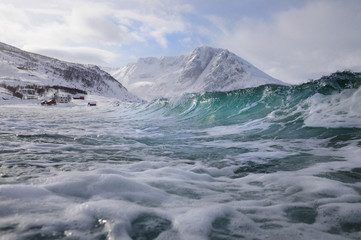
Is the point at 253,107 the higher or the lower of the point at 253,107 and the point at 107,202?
the higher

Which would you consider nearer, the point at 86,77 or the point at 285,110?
the point at 285,110

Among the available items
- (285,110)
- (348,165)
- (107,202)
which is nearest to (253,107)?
(285,110)

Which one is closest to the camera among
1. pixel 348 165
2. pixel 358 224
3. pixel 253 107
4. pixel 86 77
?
pixel 358 224

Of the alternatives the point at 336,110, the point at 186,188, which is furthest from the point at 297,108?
the point at 186,188

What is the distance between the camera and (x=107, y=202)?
7.16 feet

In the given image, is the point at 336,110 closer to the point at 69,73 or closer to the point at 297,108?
the point at 297,108

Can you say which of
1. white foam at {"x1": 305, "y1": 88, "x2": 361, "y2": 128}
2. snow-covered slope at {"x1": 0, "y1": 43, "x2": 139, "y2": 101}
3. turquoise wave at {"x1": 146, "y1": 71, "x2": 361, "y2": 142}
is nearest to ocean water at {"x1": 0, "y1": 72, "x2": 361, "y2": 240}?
white foam at {"x1": 305, "y1": 88, "x2": 361, "y2": 128}

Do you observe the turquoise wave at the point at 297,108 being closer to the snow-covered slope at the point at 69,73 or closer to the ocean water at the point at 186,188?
the ocean water at the point at 186,188

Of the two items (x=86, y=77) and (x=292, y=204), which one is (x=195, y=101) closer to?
(x=292, y=204)

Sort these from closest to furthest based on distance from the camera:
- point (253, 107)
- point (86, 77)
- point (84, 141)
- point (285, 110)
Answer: point (84, 141)
point (285, 110)
point (253, 107)
point (86, 77)

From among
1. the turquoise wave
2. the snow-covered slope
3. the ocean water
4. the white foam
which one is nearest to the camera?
the ocean water

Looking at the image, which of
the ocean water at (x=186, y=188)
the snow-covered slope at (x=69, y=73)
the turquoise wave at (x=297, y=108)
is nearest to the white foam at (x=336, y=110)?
the turquoise wave at (x=297, y=108)

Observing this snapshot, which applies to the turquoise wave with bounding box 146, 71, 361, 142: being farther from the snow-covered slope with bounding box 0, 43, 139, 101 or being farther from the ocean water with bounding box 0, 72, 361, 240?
the snow-covered slope with bounding box 0, 43, 139, 101

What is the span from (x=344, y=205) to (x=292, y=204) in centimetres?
44
